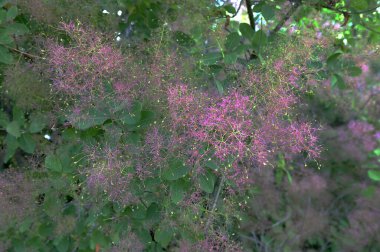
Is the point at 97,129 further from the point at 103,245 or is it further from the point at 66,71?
the point at 103,245

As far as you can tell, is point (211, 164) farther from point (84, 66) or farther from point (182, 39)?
point (182, 39)

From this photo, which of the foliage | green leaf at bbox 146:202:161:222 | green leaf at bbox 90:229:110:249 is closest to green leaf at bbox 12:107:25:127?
the foliage

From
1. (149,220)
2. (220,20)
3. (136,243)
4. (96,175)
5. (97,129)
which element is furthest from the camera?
(220,20)

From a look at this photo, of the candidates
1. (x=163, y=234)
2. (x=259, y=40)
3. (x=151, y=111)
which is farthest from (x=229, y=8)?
(x=163, y=234)

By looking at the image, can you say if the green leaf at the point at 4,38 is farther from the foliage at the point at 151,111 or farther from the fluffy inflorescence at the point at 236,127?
the fluffy inflorescence at the point at 236,127

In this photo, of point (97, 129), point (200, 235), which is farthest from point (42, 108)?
point (200, 235)

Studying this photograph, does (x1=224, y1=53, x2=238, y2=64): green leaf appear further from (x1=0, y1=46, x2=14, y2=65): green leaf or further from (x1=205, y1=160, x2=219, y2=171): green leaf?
(x1=0, y1=46, x2=14, y2=65): green leaf
